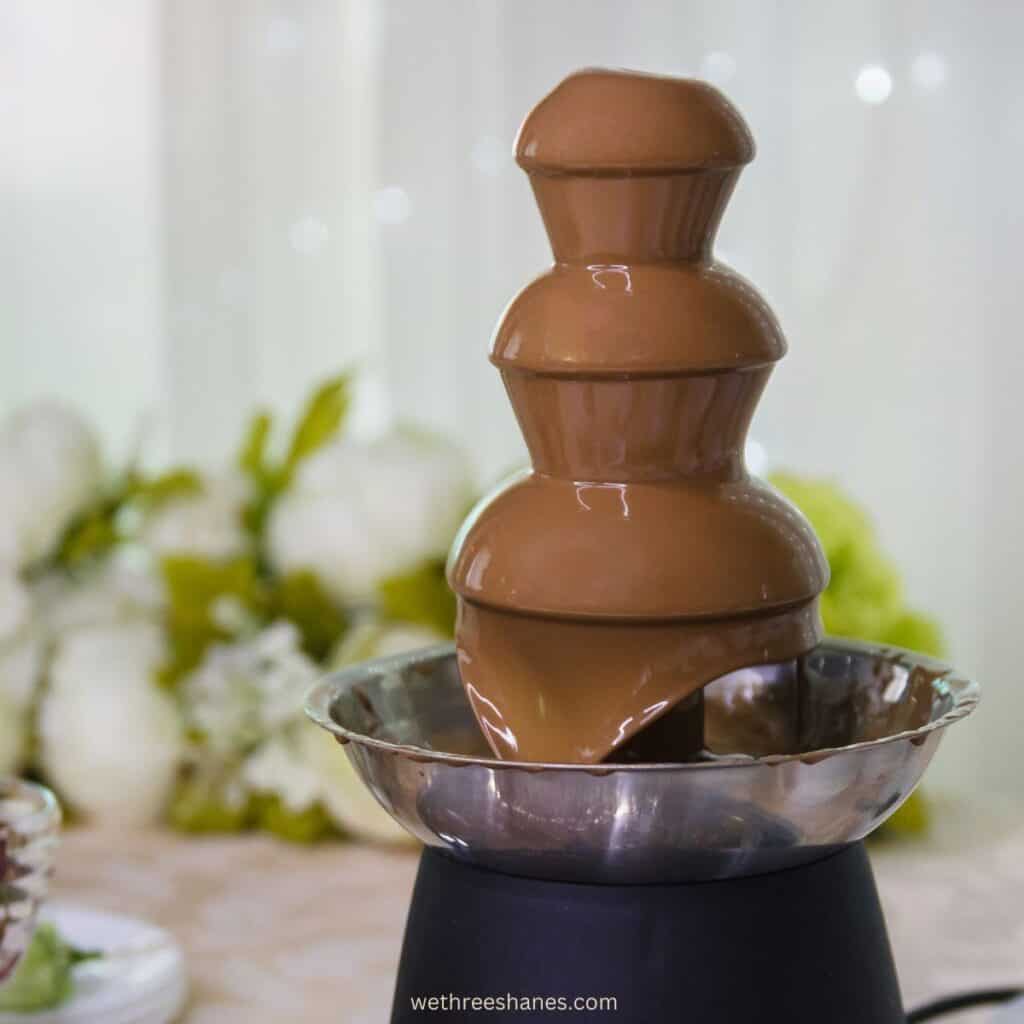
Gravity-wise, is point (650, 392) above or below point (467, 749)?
above

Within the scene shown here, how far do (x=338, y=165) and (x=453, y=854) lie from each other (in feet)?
3.32

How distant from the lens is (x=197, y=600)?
3.29ft

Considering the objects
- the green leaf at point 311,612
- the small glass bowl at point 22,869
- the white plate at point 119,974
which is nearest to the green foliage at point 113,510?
the green leaf at point 311,612

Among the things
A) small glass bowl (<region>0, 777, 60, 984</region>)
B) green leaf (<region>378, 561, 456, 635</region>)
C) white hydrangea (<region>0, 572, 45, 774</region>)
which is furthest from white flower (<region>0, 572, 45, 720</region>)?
small glass bowl (<region>0, 777, 60, 984</region>)

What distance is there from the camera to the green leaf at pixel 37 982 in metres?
0.70

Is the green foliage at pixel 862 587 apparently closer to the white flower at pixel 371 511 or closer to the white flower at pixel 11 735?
the white flower at pixel 371 511

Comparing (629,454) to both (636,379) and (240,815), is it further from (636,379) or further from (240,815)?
(240,815)

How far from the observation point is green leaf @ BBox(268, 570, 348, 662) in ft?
3.25

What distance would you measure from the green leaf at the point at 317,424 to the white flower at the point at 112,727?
144mm

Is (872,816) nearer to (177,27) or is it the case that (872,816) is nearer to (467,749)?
(467,749)

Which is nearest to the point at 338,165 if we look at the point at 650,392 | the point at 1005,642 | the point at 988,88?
the point at 988,88

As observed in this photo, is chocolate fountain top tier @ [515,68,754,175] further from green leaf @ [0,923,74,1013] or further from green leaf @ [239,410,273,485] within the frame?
green leaf @ [239,410,273,485]

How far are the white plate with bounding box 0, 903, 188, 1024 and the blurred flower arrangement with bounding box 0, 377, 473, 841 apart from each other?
16 cm

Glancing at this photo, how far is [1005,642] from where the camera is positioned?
119 cm
